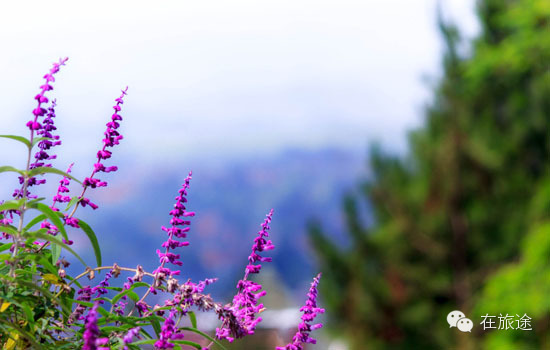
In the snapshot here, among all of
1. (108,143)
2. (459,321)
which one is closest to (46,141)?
(108,143)

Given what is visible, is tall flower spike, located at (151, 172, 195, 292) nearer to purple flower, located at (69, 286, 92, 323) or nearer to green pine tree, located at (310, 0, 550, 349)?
purple flower, located at (69, 286, 92, 323)

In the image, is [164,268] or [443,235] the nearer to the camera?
[164,268]

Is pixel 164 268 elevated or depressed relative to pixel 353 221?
depressed

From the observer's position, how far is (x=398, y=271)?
748 inches

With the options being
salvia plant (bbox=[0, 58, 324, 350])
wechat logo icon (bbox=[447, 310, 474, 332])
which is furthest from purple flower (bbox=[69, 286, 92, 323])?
wechat logo icon (bbox=[447, 310, 474, 332])

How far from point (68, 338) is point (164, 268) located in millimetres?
321

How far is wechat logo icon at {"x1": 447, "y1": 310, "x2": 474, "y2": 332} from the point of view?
17875 mm

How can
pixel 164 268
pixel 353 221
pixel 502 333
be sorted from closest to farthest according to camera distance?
pixel 164 268 < pixel 502 333 < pixel 353 221

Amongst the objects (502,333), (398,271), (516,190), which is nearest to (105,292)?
(502,333)

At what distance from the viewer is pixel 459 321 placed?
59.1ft

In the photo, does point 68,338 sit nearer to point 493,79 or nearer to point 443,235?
point 443,235

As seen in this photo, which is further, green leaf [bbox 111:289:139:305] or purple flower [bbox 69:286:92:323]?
purple flower [bbox 69:286:92:323]

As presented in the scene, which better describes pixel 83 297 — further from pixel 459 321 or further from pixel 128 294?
pixel 459 321

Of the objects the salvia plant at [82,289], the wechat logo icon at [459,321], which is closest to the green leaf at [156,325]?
the salvia plant at [82,289]
